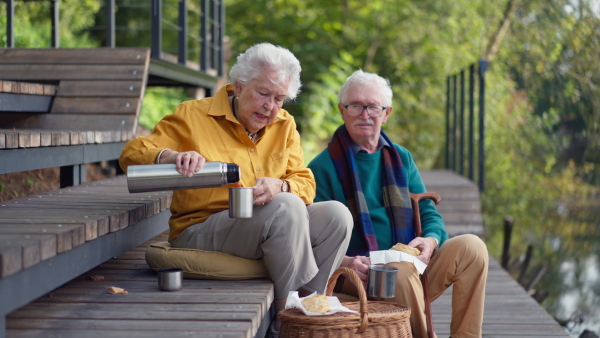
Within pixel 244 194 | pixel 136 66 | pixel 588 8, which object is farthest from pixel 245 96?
pixel 588 8

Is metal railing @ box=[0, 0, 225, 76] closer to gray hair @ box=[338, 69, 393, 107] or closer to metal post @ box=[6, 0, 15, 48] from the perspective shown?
metal post @ box=[6, 0, 15, 48]

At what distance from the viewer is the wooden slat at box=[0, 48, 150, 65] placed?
4.79 meters

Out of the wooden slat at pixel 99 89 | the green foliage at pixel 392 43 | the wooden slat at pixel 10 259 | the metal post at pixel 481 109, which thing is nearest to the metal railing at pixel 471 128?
the metal post at pixel 481 109

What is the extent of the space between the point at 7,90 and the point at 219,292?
1.86m

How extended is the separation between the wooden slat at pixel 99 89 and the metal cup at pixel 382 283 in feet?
7.54

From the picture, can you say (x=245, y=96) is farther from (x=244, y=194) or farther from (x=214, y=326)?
(x=214, y=326)

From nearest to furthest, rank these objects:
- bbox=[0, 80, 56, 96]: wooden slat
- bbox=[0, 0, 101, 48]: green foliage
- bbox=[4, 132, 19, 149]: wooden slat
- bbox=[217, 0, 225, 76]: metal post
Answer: bbox=[4, 132, 19, 149]: wooden slat
bbox=[0, 80, 56, 96]: wooden slat
bbox=[217, 0, 225, 76]: metal post
bbox=[0, 0, 101, 48]: green foliage

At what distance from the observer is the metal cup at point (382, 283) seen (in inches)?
108

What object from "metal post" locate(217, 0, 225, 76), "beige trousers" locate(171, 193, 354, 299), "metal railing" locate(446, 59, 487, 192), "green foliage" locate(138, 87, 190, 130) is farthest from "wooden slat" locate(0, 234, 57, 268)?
"green foliage" locate(138, 87, 190, 130)

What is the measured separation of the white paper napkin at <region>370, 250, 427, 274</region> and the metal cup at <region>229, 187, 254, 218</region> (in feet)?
2.42

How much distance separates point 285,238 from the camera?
8.38ft

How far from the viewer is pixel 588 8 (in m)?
10.0

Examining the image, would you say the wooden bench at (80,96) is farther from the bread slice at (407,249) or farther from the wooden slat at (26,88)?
the bread slice at (407,249)

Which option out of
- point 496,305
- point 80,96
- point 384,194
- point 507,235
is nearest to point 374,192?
point 384,194
